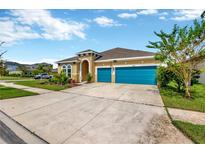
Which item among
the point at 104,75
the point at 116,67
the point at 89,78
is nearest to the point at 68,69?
the point at 89,78

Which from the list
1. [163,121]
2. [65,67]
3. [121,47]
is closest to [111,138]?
[163,121]

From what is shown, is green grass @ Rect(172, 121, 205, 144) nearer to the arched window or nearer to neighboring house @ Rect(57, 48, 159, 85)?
neighboring house @ Rect(57, 48, 159, 85)

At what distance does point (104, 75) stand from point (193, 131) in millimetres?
14311

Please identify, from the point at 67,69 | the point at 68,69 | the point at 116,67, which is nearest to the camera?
the point at 116,67

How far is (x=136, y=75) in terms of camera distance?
49.2 ft

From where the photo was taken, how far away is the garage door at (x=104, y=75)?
17.1 meters

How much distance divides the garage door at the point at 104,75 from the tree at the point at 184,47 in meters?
8.86

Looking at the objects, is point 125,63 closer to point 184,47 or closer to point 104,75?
point 104,75

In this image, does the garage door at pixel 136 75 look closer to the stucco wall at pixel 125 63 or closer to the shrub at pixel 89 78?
the stucco wall at pixel 125 63

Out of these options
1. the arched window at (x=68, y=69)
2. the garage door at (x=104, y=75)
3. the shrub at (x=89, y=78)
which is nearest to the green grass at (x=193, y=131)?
the garage door at (x=104, y=75)
